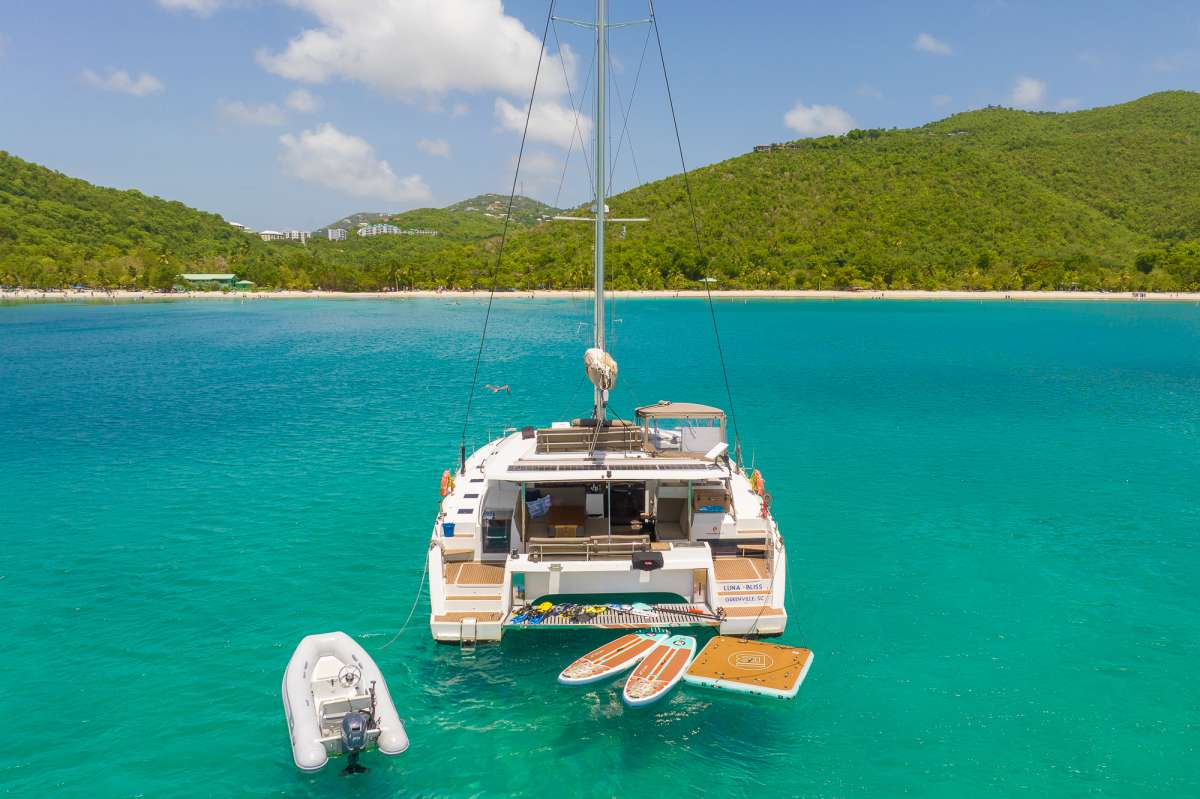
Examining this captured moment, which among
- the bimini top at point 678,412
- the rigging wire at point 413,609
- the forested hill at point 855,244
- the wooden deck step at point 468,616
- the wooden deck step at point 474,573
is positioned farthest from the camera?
the forested hill at point 855,244

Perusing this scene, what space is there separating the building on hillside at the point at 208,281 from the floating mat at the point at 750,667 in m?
191

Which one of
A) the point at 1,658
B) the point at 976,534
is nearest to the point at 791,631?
the point at 976,534

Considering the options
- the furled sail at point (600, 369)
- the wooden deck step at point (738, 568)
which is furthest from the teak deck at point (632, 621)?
the furled sail at point (600, 369)

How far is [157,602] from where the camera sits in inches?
630

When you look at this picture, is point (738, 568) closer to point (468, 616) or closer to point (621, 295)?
point (468, 616)

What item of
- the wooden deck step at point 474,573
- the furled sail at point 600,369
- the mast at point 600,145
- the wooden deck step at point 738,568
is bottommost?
the wooden deck step at point 474,573

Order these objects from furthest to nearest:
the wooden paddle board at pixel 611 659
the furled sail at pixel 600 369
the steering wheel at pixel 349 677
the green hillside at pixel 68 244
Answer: the green hillside at pixel 68 244 → the furled sail at pixel 600 369 → the wooden paddle board at pixel 611 659 → the steering wheel at pixel 349 677

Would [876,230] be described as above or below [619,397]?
above

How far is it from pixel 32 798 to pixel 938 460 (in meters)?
28.9

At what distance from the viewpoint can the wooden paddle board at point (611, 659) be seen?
37.8ft

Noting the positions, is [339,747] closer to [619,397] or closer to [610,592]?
[610,592]

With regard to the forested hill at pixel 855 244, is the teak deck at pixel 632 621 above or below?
Answer: below

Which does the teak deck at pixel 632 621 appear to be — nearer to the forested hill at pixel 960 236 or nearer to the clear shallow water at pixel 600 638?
the clear shallow water at pixel 600 638

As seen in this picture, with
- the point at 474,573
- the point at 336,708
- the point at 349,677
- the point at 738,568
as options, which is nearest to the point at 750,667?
the point at 738,568
